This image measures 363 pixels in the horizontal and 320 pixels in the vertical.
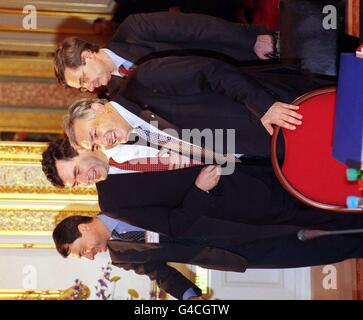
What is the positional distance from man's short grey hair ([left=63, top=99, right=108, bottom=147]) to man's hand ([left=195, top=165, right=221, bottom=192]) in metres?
0.48

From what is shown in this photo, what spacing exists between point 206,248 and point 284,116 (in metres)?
0.76

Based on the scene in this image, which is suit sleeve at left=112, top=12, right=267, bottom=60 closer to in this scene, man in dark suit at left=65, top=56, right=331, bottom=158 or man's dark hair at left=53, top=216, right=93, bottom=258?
man in dark suit at left=65, top=56, right=331, bottom=158

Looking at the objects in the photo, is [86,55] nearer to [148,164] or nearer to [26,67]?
[148,164]

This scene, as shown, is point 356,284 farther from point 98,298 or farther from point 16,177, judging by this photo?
point 16,177

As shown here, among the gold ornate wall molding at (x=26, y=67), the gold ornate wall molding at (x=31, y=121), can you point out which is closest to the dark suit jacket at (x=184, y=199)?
the gold ornate wall molding at (x=31, y=121)

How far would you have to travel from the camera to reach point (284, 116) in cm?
218

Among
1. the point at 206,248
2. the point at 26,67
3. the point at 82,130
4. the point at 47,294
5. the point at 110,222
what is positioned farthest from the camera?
the point at 26,67

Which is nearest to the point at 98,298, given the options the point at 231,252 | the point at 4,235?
the point at 4,235

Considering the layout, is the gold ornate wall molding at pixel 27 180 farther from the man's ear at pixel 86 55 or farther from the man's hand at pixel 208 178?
the man's hand at pixel 208 178

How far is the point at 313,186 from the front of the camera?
7.34 feet

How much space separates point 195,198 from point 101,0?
2618 millimetres

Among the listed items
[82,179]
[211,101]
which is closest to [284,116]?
[211,101]

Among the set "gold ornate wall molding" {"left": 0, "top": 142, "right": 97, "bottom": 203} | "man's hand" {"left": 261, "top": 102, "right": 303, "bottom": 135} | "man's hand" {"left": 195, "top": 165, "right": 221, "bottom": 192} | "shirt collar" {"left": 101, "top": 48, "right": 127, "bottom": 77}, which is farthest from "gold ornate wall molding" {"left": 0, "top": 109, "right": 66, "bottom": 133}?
"man's hand" {"left": 261, "top": 102, "right": 303, "bottom": 135}

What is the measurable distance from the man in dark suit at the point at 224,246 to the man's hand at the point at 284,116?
1.86ft
